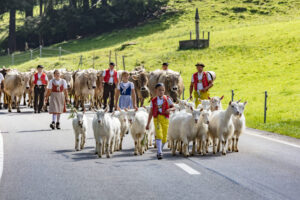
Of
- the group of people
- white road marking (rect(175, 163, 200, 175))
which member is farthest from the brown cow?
white road marking (rect(175, 163, 200, 175))

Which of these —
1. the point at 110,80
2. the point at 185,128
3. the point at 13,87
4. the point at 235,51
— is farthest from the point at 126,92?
the point at 235,51

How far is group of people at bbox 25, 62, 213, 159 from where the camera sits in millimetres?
13453

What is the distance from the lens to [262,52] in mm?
56844

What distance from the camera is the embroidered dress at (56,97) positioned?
19.7 metres

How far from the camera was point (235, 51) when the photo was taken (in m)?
58.2

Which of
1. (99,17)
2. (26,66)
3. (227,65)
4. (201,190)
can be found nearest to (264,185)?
(201,190)

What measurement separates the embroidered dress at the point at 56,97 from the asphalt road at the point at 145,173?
11.4ft

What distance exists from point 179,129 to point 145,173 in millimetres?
2799

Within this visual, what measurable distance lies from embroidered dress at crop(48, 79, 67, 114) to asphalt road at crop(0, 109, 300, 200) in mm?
3480

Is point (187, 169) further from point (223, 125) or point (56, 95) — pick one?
point (56, 95)

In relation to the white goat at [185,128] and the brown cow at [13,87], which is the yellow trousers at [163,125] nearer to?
the white goat at [185,128]

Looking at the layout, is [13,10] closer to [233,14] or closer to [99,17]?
[99,17]

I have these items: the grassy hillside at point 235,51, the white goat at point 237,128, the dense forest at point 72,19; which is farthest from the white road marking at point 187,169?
the dense forest at point 72,19

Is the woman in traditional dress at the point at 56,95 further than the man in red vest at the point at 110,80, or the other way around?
the man in red vest at the point at 110,80
